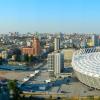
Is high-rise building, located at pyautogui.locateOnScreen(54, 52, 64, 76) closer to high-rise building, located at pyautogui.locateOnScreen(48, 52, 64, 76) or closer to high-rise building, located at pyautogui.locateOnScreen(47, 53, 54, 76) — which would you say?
high-rise building, located at pyautogui.locateOnScreen(48, 52, 64, 76)

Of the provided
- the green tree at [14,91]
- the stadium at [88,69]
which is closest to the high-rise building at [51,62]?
the stadium at [88,69]

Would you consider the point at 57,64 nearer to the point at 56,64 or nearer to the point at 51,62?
the point at 56,64

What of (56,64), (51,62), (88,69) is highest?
(88,69)

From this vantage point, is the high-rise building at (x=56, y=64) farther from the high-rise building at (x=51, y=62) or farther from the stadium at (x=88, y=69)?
the stadium at (x=88, y=69)

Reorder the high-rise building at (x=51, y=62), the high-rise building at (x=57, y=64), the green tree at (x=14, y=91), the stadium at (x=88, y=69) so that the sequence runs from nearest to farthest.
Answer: the green tree at (x=14, y=91) → the stadium at (x=88, y=69) → the high-rise building at (x=57, y=64) → the high-rise building at (x=51, y=62)

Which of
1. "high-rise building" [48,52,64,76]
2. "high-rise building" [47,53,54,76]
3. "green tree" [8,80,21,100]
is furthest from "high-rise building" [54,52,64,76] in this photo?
"green tree" [8,80,21,100]

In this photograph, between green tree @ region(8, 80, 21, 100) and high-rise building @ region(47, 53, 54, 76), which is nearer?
green tree @ region(8, 80, 21, 100)

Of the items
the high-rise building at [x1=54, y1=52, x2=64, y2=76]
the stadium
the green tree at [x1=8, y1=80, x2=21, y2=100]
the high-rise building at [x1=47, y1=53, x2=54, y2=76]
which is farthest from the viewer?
the high-rise building at [x1=47, y1=53, x2=54, y2=76]

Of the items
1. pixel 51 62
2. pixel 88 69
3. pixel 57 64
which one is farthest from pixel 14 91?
pixel 51 62

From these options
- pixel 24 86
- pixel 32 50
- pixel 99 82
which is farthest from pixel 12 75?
pixel 32 50

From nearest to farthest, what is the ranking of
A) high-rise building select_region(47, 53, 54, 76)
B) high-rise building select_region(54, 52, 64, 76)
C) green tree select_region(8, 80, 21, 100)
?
1. green tree select_region(8, 80, 21, 100)
2. high-rise building select_region(54, 52, 64, 76)
3. high-rise building select_region(47, 53, 54, 76)

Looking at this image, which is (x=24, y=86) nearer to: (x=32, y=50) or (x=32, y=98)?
(x=32, y=98)
